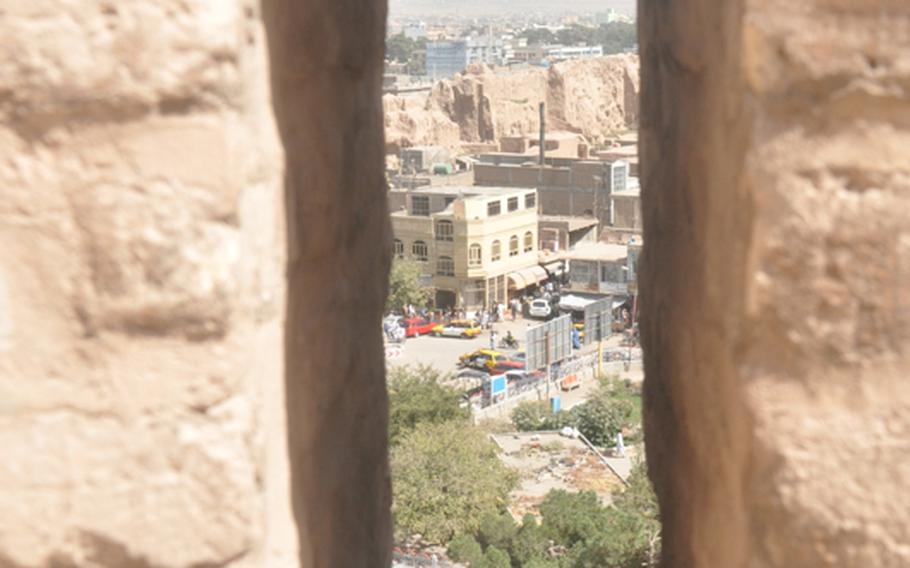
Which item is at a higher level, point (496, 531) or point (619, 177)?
point (619, 177)

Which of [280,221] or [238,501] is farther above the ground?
[280,221]

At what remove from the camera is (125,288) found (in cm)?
122

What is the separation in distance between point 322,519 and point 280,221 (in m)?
0.47

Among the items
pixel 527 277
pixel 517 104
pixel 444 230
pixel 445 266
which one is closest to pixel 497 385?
pixel 445 266

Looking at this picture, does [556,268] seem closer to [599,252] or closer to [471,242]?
[599,252]

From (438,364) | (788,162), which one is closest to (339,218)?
(788,162)

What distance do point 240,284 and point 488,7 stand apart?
17980 cm

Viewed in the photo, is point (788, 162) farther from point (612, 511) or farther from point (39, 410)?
point (612, 511)

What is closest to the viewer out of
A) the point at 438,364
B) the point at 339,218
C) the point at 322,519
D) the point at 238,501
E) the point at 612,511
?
the point at 238,501

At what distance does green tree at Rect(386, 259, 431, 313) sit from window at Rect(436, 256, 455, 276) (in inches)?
27.8

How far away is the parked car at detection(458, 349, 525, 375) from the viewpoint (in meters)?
24.4

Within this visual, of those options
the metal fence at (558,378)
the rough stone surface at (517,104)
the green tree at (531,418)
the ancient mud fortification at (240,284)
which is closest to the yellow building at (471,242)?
the metal fence at (558,378)

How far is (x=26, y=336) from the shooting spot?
4.06 ft

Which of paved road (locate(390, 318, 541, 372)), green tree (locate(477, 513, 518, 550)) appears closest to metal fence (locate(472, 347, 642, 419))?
paved road (locate(390, 318, 541, 372))
